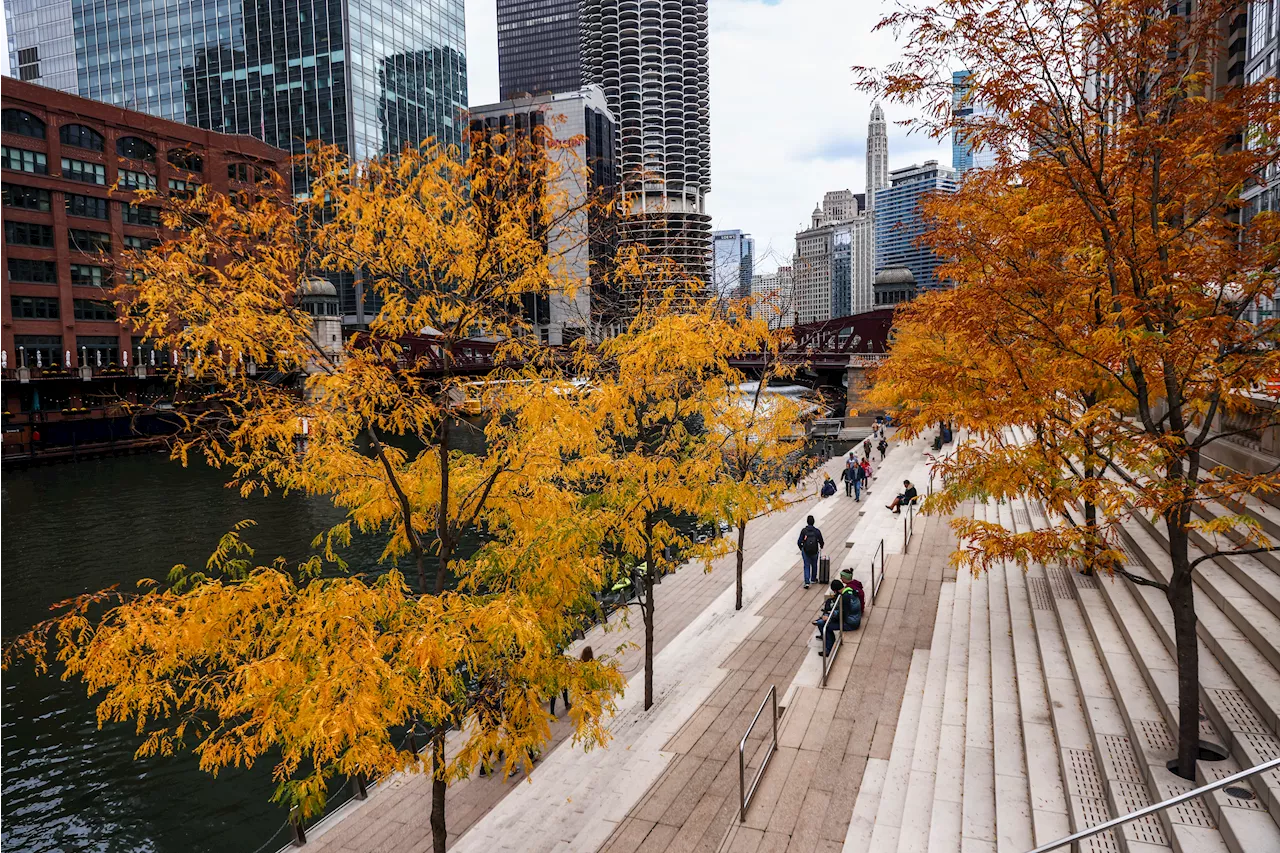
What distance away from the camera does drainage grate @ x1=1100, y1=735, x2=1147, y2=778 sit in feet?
26.9

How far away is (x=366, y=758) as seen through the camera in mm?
6168

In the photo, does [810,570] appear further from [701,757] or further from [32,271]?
[32,271]

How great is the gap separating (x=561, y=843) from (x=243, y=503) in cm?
4058

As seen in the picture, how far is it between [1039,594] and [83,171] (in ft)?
265

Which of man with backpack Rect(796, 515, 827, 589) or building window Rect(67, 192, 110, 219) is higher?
building window Rect(67, 192, 110, 219)

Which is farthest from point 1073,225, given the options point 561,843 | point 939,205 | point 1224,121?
point 561,843

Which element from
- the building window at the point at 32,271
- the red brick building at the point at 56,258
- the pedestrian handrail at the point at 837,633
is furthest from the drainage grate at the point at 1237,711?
the building window at the point at 32,271

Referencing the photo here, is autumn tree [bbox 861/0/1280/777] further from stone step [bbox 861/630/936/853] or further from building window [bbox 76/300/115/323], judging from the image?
→ building window [bbox 76/300/115/323]

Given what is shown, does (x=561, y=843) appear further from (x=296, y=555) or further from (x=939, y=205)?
(x=296, y=555)

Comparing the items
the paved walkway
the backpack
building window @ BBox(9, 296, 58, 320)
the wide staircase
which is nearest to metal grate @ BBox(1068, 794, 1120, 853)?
the wide staircase

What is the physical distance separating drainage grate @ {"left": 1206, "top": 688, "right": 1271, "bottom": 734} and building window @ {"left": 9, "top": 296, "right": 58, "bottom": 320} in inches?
3125

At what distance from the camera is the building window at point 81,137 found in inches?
2544

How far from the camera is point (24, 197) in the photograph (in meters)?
62.2

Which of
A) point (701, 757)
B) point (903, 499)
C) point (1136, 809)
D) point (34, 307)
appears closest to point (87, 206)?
point (34, 307)
